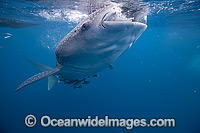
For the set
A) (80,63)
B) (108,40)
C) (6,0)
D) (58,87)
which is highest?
(6,0)

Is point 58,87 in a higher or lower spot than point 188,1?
lower

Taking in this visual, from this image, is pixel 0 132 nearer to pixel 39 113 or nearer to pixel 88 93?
pixel 39 113

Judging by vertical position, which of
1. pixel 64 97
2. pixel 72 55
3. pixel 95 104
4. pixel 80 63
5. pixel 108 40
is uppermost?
pixel 108 40

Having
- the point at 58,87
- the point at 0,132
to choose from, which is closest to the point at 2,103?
the point at 0,132

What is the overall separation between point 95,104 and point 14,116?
589 inches

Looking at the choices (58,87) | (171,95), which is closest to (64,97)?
(58,87)

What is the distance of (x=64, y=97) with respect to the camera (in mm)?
21250

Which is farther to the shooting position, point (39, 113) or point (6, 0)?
point (39, 113)

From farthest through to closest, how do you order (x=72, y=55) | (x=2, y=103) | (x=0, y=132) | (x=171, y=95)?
(x=171, y=95) < (x=2, y=103) < (x=0, y=132) < (x=72, y=55)

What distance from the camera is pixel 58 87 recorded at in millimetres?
22234

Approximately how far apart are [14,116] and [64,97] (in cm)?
986

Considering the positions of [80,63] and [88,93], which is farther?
[88,93]

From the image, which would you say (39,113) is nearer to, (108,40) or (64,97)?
(64,97)

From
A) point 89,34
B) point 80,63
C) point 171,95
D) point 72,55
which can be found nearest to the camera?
point 89,34
